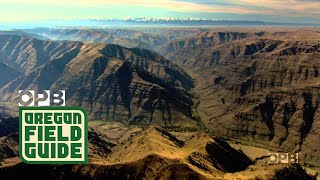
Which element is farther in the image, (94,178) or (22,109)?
(94,178)

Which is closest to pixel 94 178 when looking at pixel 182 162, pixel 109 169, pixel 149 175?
pixel 109 169

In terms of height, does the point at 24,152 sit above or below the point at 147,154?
above

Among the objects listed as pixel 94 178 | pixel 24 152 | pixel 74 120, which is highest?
pixel 74 120

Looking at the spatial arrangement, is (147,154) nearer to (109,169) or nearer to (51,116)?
(109,169)


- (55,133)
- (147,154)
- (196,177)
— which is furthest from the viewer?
(147,154)

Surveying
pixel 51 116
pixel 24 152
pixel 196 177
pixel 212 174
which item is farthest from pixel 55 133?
pixel 212 174

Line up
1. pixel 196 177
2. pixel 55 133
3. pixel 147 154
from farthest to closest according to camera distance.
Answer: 1. pixel 147 154
2. pixel 196 177
3. pixel 55 133
